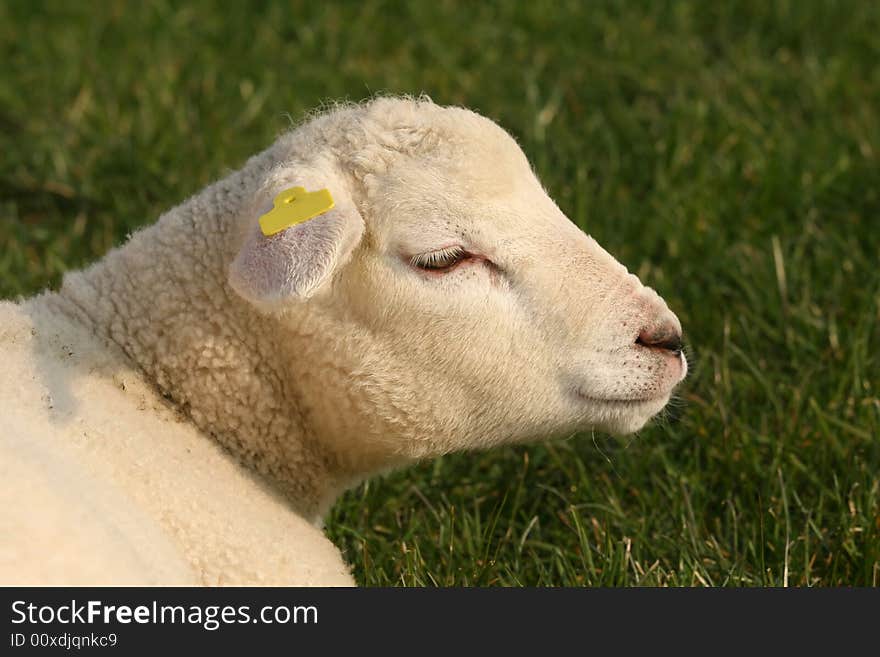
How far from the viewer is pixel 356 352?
11.3 feet

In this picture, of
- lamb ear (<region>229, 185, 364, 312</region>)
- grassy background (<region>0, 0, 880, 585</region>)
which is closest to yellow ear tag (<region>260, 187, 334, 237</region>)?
lamb ear (<region>229, 185, 364, 312</region>)

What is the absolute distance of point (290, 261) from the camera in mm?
3164

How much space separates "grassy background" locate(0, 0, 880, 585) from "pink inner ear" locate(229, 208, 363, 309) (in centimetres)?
113

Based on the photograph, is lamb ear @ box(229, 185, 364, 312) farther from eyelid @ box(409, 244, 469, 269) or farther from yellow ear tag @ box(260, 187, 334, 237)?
eyelid @ box(409, 244, 469, 269)

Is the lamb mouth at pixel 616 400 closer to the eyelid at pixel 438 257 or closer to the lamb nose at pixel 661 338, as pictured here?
the lamb nose at pixel 661 338

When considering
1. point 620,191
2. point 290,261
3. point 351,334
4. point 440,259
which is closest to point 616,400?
point 440,259

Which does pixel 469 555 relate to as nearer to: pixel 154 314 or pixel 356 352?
pixel 356 352

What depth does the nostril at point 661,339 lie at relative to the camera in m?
3.60

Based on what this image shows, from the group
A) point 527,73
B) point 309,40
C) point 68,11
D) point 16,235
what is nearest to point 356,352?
point 16,235

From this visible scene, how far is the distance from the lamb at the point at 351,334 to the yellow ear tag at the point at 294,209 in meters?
0.03

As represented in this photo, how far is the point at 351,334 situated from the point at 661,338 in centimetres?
85

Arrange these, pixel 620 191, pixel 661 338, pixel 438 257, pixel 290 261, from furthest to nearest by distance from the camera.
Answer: pixel 620 191
pixel 661 338
pixel 438 257
pixel 290 261

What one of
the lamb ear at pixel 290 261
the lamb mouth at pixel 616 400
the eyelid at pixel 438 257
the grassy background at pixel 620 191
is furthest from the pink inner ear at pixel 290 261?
the grassy background at pixel 620 191

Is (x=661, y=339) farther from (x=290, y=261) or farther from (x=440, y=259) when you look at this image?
(x=290, y=261)
